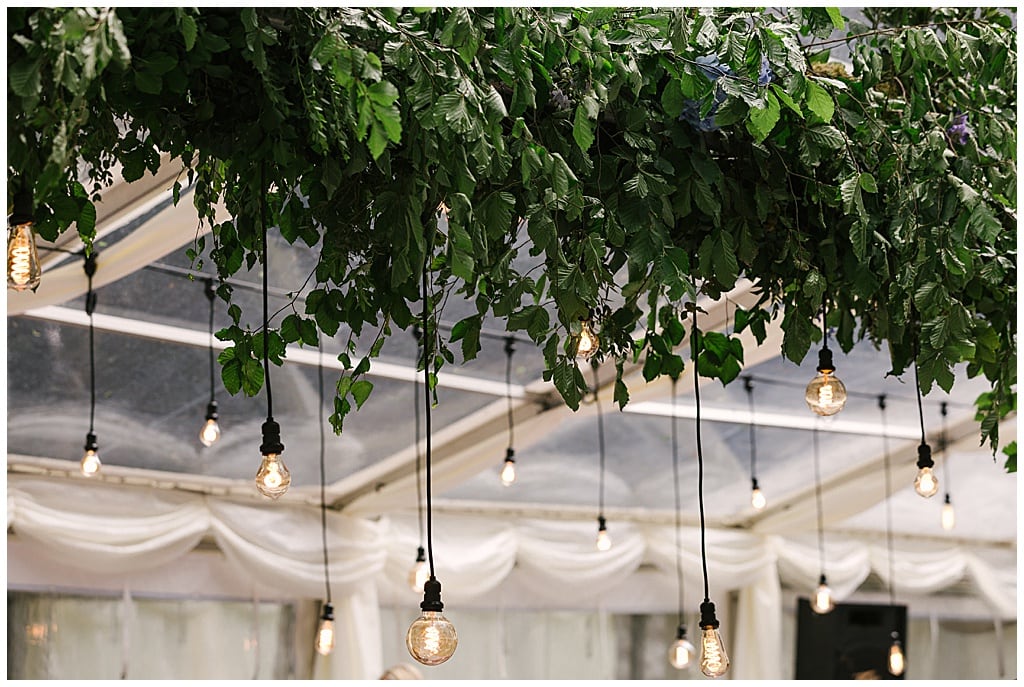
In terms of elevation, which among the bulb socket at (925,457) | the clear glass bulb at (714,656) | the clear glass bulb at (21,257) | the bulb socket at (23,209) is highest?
the bulb socket at (23,209)

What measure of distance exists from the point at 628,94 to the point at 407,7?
0.45m

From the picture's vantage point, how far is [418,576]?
21.6 feet

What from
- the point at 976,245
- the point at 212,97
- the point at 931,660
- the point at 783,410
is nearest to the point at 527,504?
the point at 783,410

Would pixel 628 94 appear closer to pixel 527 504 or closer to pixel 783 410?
pixel 783 410

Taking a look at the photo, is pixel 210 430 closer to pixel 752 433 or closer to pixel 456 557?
pixel 456 557

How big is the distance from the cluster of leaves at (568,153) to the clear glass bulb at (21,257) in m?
0.08

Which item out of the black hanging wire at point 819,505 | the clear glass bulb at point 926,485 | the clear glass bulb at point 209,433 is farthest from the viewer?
the black hanging wire at point 819,505

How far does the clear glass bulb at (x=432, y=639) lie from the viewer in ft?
6.04

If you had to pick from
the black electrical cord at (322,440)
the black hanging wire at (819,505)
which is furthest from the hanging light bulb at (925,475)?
the black hanging wire at (819,505)

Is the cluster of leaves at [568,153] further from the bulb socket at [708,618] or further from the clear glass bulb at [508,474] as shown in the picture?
the clear glass bulb at [508,474]

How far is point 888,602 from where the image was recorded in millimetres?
8938

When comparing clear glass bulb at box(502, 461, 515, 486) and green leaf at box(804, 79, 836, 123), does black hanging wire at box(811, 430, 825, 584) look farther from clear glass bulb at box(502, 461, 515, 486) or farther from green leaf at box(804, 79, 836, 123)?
green leaf at box(804, 79, 836, 123)

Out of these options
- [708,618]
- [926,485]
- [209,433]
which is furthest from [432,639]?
[209,433]

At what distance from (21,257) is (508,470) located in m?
4.10
